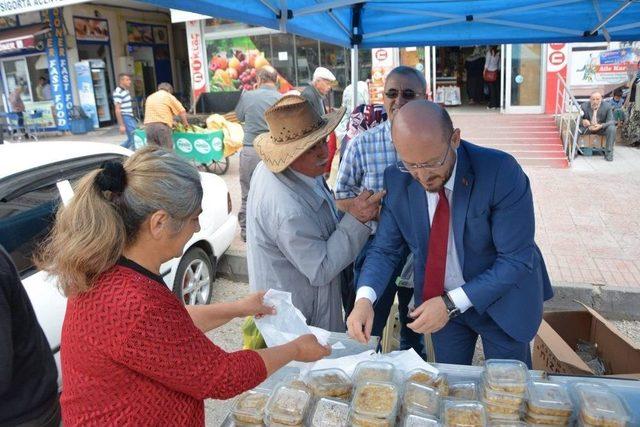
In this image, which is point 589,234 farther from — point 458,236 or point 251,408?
point 251,408

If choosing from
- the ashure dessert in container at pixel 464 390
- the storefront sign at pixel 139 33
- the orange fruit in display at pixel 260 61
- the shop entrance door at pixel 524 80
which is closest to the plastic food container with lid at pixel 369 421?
the ashure dessert in container at pixel 464 390

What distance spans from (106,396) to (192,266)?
3.13 meters

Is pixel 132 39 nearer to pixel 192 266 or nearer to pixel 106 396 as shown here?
pixel 192 266

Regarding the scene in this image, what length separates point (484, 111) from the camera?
512 inches

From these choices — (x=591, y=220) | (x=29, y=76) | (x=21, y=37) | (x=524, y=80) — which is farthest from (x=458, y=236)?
(x=29, y=76)

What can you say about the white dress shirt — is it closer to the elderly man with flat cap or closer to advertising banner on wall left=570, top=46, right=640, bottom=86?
the elderly man with flat cap

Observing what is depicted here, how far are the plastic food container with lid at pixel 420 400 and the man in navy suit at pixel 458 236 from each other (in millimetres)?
259

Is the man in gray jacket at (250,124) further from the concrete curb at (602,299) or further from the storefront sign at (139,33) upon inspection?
the storefront sign at (139,33)

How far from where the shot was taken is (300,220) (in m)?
1.98

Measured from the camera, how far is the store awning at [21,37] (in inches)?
622

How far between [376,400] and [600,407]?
0.66 metres

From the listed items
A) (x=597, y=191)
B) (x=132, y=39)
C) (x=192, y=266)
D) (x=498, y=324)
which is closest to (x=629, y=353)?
(x=498, y=324)

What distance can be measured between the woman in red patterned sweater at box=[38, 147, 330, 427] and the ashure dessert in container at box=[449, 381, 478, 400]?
712 millimetres

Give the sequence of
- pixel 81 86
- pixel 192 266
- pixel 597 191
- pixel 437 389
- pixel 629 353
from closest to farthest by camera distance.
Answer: pixel 437 389, pixel 629 353, pixel 192 266, pixel 597 191, pixel 81 86
